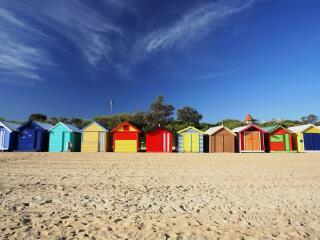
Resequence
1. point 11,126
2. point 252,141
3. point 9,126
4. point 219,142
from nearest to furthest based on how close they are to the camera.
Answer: point 9,126 < point 11,126 < point 252,141 < point 219,142

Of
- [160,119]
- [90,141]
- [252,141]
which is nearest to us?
[90,141]

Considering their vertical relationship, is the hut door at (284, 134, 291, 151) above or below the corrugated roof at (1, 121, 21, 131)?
below

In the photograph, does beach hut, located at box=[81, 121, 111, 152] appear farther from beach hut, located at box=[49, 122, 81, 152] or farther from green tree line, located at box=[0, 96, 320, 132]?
green tree line, located at box=[0, 96, 320, 132]

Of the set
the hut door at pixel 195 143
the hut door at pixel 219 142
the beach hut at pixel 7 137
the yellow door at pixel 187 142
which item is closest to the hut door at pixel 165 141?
the yellow door at pixel 187 142

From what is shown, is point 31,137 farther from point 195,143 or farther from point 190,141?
point 195,143

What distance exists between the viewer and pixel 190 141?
25.4m

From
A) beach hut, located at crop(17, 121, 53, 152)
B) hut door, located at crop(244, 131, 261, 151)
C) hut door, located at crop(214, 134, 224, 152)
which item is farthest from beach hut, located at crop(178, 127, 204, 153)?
beach hut, located at crop(17, 121, 53, 152)

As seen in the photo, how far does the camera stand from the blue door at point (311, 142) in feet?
85.4

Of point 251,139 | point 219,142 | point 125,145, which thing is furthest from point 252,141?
point 125,145

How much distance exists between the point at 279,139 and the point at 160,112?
1294 inches

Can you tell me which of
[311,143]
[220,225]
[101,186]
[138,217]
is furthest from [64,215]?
[311,143]

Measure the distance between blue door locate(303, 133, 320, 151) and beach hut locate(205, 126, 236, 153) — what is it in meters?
8.88

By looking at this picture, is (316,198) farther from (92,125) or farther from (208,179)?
(92,125)

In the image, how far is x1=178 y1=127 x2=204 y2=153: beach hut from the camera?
83.0 ft
